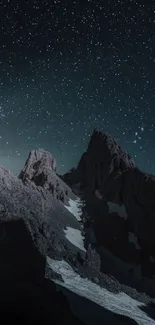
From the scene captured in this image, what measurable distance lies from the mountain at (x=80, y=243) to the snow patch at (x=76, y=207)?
27cm

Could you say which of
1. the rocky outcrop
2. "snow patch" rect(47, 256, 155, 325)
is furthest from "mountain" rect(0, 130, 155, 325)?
the rocky outcrop

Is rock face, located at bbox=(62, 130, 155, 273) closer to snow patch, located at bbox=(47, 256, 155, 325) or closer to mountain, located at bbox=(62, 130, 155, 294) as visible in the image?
mountain, located at bbox=(62, 130, 155, 294)

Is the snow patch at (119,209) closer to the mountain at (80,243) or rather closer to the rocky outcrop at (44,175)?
the mountain at (80,243)

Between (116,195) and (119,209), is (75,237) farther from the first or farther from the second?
(116,195)

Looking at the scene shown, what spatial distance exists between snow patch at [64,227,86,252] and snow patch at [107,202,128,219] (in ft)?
42.8

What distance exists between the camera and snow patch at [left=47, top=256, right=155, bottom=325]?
34.7m

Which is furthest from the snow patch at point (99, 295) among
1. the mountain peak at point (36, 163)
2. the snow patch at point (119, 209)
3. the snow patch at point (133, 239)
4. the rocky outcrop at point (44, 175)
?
the mountain peak at point (36, 163)

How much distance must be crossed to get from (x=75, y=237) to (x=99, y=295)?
24462 mm

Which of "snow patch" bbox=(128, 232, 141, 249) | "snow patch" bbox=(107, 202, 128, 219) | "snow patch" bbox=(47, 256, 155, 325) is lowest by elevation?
"snow patch" bbox=(47, 256, 155, 325)

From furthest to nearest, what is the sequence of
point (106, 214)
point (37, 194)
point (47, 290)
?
point (106, 214), point (37, 194), point (47, 290)

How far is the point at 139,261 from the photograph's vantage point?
204ft

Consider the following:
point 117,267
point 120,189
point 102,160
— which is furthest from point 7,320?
point 102,160

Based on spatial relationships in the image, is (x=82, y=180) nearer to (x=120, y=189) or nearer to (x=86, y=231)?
(x=120, y=189)

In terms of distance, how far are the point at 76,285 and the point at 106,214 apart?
40.1m
